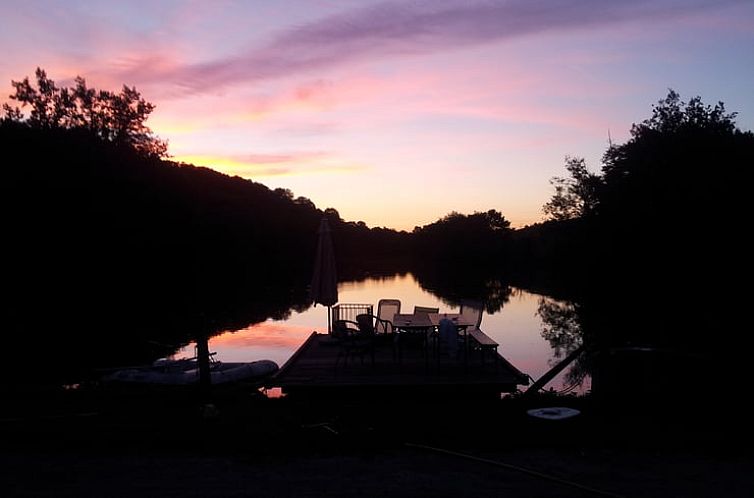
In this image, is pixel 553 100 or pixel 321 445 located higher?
pixel 553 100

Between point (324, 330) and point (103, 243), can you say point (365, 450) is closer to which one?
point (324, 330)

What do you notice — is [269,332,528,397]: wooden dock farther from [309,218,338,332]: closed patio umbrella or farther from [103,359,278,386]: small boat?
[309,218,338,332]: closed patio umbrella

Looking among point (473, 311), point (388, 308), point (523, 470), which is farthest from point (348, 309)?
point (523, 470)

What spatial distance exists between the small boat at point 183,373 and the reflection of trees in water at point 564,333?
590 centimetres

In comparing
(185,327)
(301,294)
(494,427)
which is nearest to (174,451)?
(494,427)

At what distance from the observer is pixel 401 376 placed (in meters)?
9.88

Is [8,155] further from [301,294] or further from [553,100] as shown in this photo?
[553,100]

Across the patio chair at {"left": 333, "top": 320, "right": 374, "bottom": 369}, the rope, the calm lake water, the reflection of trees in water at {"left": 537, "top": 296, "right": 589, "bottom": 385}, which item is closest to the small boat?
the patio chair at {"left": 333, "top": 320, "right": 374, "bottom": 369}

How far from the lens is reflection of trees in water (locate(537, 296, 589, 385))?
1488cm

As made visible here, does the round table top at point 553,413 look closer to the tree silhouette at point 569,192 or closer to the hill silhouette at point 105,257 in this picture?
the hill silhouette at point 105,257

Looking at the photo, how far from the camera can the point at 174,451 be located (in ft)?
18.7

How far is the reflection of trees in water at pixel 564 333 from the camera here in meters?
14.9

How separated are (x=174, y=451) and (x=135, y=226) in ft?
135

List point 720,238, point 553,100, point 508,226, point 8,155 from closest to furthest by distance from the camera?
1. point 553,100
2. point 720,238
3. point 8,155
4. point 508,226
